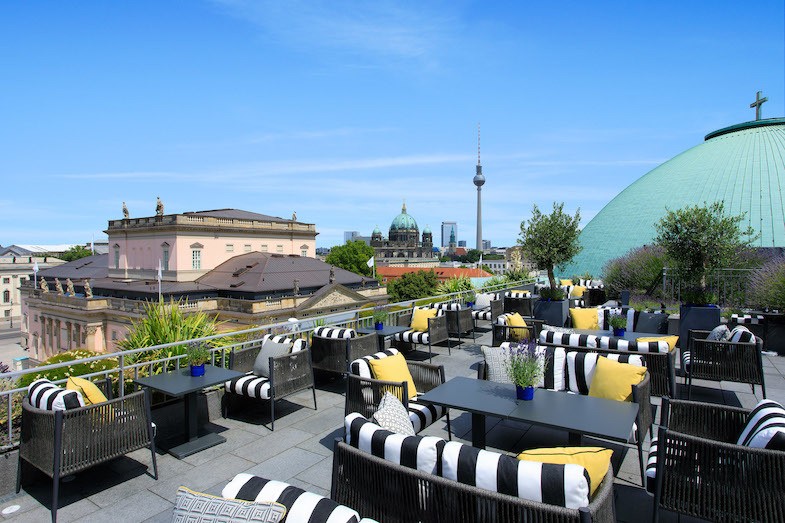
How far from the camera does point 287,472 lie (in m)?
4.24

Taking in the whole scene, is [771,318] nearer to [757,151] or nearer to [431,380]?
[431,380]

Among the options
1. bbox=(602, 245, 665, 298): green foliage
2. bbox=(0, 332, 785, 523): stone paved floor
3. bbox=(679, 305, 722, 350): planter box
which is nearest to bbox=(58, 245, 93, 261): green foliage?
bbox=(602, 245, 665, 298): green foliage

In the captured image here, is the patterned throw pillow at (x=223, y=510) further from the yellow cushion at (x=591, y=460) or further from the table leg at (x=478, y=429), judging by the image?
the table leg at (x=478, y=429)

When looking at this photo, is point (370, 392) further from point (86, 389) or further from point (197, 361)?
point (86, 389)

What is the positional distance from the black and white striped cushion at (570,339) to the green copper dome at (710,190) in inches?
1005

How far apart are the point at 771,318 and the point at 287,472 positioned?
9.67 meters

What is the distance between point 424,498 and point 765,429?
2.23 m

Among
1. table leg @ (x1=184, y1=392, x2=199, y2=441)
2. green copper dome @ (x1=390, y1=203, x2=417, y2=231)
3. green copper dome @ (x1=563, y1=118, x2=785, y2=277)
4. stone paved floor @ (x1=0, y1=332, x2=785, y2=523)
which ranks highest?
green copper dome @ (x1=390, y1=203, x2=417, y2=231)

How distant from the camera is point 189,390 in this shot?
4.51 meters

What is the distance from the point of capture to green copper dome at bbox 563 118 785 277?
28.1 metres

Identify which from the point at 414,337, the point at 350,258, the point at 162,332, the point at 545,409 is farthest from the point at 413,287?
the point at 545,409

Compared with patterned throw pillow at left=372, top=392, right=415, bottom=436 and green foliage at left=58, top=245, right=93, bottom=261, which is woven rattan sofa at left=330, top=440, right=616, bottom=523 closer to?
patterned throw pillow at left=372, top=392, right=415, bottom=436

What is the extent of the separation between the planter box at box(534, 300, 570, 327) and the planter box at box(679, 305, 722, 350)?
101 inches

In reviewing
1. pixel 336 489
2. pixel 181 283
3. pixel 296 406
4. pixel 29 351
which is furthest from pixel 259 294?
pixel 336 489
